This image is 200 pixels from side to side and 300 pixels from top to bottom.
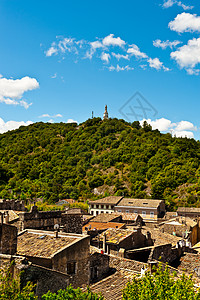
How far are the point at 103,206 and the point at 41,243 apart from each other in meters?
69.3

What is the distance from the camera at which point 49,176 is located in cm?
12169

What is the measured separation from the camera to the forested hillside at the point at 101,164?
9756 cm

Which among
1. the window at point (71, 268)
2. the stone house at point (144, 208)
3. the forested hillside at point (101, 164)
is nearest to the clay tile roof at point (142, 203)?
the stone house at point (144, 208)

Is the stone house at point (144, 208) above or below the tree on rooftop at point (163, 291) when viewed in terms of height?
below

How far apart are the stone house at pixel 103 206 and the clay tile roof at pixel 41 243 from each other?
214ft

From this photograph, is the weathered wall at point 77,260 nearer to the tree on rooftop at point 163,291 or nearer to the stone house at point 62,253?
the stone house at point 62,253

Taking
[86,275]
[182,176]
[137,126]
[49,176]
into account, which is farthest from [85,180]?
[86,275]

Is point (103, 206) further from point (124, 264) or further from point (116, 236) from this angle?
point (124, 264)

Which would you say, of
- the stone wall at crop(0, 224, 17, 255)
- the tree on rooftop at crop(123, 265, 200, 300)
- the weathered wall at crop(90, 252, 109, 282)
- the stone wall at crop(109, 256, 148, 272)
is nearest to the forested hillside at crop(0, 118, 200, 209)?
the stone wall at crop(109, 256, 148, 272)

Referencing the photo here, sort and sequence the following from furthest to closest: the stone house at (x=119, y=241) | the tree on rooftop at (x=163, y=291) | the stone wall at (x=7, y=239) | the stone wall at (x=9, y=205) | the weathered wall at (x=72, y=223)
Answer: the stone wall at (x=9, y=205), the weathered wall at (x=72, y=223), the stone house at (x=119, y=241), the stone wall at (x=7, y=239), the tree on rooftop at (x=163, y=291)

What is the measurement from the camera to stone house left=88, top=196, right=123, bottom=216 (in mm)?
80938

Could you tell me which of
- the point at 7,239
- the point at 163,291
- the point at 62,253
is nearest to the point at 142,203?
the point at 62,253

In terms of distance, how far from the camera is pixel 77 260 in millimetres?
14125

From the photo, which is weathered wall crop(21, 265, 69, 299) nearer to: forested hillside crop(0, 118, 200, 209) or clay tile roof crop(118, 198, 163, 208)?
clay tile roof crop(118, 198, 163, 208)
